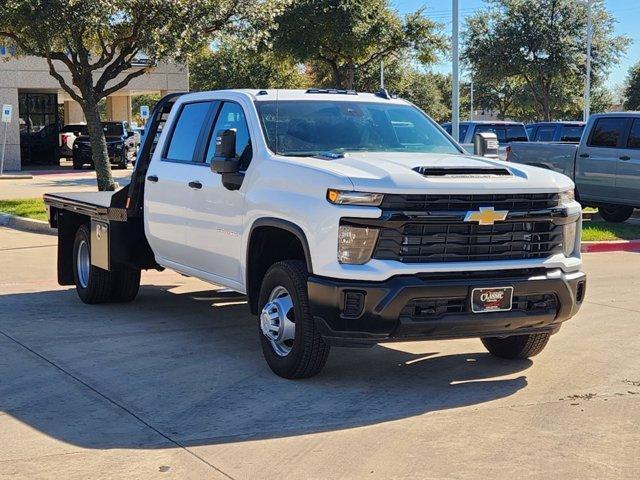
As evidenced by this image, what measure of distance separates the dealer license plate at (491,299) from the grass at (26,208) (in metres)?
13.1

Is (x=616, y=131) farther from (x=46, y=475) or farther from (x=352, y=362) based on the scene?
(x=46, y=475)

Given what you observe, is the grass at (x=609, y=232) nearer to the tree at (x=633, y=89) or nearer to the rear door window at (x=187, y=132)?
the rear door window at (x=187, y=132)

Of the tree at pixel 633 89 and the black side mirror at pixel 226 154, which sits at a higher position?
the tree at pixel 633 89

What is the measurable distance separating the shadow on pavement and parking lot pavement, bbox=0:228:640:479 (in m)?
0.02

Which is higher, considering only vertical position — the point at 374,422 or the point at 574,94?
the point at 574,94

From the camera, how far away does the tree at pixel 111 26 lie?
16609 mm

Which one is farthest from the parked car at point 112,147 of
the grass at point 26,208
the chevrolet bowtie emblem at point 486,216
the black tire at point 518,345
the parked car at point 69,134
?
the chevrolet bowtie emblem at point 486,216

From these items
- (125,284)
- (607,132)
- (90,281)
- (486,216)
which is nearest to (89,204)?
(90,281)

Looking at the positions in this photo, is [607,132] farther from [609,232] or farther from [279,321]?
[279,321]

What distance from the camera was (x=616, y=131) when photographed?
1670cm

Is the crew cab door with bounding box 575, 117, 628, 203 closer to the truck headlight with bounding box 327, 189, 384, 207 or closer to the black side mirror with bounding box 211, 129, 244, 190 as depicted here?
the black side mirror with bounding box 211, 129, 244, 190

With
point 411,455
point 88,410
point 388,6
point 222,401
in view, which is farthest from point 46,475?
point 388,6

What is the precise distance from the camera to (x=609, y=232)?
15.7 meters

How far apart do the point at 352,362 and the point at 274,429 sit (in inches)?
68.3
